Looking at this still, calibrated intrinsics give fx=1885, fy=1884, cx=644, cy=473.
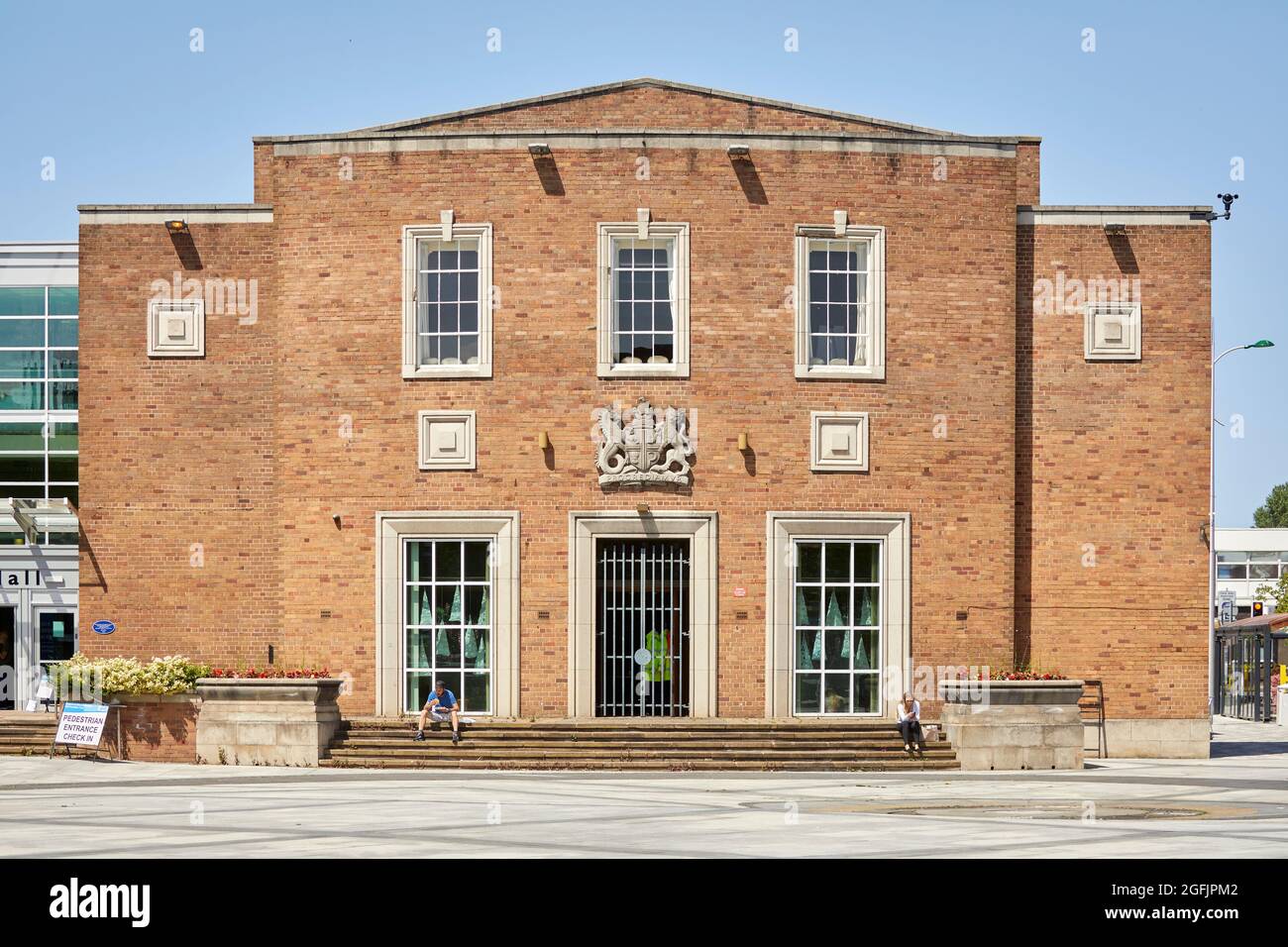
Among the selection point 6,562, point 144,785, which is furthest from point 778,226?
point 6,562

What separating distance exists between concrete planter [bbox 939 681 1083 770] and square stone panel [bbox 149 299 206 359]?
14075 millimetres

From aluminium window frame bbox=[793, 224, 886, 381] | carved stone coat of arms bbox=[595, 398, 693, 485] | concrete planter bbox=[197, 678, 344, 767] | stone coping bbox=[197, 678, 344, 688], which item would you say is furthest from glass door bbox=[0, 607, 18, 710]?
aluminium window frame bbox=[793, 224, 886, 381]

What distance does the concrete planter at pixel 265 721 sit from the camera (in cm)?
2848

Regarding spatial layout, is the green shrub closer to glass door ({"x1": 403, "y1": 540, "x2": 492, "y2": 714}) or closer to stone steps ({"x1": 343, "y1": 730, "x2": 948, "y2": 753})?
stone steps ({"x1": 343, "y1": 730, "x2": 948, "y2": 753})

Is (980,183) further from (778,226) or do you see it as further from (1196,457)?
(1196,457)

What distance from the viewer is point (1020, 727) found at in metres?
28.6

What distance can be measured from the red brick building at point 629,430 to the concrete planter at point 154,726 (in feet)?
6.09

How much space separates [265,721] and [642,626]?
632cm

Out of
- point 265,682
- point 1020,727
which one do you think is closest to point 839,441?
point 1020,727

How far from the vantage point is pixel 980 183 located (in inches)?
1235

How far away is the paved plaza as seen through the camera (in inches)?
593

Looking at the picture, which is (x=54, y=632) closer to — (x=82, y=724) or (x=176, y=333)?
(x=176, y=333)

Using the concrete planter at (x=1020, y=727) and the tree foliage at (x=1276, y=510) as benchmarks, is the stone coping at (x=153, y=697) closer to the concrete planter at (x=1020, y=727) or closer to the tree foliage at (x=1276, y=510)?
the concrete planter at (x=1020, y=727)

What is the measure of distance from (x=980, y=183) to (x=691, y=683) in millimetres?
9583
